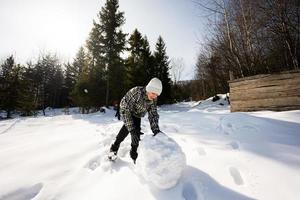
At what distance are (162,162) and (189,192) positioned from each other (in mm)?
514

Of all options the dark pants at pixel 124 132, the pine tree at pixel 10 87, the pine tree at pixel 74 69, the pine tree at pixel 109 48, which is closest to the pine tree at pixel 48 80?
the pine tree at pixel 74 69

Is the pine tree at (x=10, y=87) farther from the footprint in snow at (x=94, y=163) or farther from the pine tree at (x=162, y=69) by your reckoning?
the footprint in snow at (x=94, y=163)

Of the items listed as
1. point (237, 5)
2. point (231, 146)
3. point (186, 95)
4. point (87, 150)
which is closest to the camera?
point (231, 146)

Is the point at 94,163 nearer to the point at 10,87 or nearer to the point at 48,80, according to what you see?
the point at 10,87

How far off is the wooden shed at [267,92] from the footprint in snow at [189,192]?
14.5 feet

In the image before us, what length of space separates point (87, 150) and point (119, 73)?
1799 centimetres

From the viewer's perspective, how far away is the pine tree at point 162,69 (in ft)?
89.1

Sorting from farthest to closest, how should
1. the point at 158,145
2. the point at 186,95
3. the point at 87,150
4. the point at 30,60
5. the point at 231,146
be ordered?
1. the point at 186,95
2. the point at 30,60
3. the point at 87,150
4. the point at 231,146
5. the point at 158,145

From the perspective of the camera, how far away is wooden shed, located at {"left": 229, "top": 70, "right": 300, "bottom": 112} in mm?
5625

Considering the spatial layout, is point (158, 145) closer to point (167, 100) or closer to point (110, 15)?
point (110, 15)

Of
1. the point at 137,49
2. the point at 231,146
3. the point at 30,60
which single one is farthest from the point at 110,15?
the point at 231,146

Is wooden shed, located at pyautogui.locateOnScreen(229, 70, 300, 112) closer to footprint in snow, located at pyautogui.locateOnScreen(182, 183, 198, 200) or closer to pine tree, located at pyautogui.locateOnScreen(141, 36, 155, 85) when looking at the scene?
footprint in snow, located at pyautogui.locateOnScreen(182, 183, 198, 200)

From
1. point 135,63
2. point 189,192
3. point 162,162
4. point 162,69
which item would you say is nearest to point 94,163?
point 162,162

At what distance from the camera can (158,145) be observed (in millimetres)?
2850
